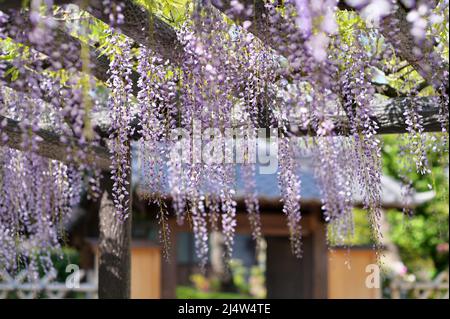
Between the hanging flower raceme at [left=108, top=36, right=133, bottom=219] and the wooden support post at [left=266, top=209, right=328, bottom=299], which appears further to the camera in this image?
the wooden support post at [left=266, top=209, right=328, bottom=299]

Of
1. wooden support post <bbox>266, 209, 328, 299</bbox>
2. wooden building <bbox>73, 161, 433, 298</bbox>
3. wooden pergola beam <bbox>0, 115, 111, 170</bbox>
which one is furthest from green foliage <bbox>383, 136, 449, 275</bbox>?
wooden pergola beam <bbox>0, 115, 111, 170</bbox>

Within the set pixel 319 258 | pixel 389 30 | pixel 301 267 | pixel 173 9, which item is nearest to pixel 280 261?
pixel 301 267

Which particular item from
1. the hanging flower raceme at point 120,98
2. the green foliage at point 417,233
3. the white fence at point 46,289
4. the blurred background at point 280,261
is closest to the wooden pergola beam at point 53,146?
the hanging flower raceme at point 120,98

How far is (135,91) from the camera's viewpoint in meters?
4.01

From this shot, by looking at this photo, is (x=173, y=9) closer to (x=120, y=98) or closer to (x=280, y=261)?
(x=120, y=98)

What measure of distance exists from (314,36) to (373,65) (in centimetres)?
117

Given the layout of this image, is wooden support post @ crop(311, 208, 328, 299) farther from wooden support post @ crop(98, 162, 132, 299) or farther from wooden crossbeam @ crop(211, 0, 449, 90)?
wooden crossbeam @ crop(211, 0, 449, 90)

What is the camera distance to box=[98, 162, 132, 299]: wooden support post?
4918 mm

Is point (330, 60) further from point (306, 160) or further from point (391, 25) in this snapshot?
point (306, 160)

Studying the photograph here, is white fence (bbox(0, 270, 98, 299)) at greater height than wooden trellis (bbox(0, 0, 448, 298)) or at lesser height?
lesser

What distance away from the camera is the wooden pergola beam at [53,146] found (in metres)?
3.51

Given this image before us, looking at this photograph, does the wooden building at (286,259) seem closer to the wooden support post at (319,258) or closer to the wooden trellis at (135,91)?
the wooden support post at (319,258)

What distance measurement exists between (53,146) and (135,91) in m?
0.58
